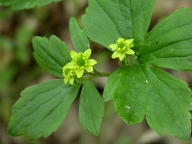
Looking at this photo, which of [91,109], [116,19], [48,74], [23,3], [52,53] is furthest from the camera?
[48,74]

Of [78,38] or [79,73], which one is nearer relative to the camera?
[79,73]

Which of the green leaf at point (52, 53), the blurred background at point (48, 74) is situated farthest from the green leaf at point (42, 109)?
the blurred background at point (48, 74)

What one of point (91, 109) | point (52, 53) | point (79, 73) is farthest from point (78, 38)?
point (91, 109)

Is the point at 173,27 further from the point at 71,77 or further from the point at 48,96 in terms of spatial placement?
the point at 48,96

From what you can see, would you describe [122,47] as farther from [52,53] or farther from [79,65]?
[52,53]

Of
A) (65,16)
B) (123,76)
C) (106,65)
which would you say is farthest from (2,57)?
(123,76)

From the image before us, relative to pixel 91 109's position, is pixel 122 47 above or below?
above

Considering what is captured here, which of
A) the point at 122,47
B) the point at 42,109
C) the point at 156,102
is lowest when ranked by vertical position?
the point at 42,109

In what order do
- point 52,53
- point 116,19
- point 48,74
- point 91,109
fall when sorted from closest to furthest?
point 91,109 < point 116,19 < point 52,53 < point 48,74
